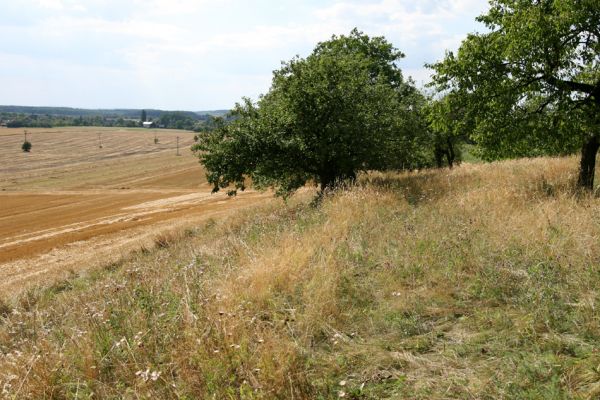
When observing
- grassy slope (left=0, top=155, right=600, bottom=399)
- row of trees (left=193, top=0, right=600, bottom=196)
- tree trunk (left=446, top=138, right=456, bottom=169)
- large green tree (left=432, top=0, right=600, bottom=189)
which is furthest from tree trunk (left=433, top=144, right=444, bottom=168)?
grassy slope (left=0, top=155, right=600, bottom=399)

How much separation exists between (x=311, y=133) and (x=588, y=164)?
976 cm

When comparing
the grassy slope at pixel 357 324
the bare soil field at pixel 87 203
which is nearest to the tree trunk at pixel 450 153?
the bare soil field at pixel 87 203

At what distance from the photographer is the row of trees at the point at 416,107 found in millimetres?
10781

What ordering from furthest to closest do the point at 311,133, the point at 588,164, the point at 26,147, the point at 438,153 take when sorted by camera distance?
the point at 26,147
the point at 438,153
the point at 311,133
the point at 588,164

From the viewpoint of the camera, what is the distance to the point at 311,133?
17.8 meters

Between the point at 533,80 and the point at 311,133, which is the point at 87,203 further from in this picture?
the point at 533,80

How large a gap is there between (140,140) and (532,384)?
125932 mm

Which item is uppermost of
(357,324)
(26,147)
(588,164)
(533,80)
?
(533,80)

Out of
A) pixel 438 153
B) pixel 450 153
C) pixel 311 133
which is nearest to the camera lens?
pixel 311 133

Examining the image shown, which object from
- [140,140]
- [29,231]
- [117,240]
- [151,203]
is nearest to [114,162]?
[140,140]

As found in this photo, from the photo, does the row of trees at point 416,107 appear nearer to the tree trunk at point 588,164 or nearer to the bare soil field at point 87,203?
the tree trunk at point 588,164

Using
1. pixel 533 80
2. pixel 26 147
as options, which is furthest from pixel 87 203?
pixel 26 147

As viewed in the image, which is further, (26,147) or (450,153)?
(26,147)

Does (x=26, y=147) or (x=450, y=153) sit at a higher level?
(x=450, y=153)
